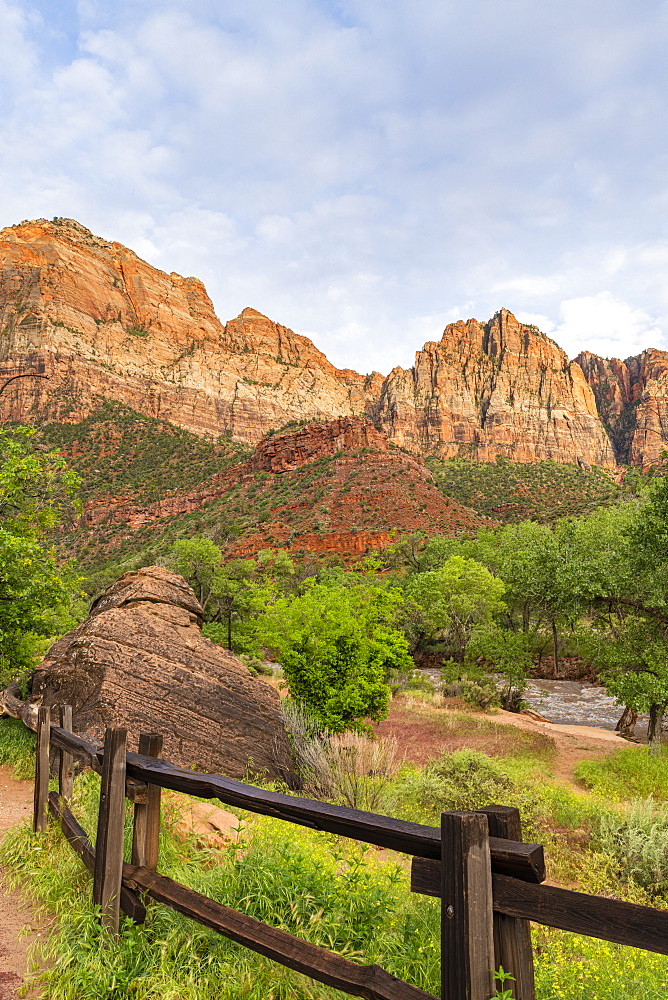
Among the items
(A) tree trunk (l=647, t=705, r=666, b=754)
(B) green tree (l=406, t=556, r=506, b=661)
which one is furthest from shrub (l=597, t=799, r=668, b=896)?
(B) green tree (l=406, t=556, r=506, b=661)

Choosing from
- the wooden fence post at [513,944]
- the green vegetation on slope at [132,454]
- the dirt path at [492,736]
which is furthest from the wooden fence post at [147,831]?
the green vegetation on slope at [132,454]

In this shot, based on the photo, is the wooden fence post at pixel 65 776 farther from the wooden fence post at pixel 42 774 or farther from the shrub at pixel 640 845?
the shrub at pixel 640 845

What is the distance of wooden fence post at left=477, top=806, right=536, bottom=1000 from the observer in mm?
1985

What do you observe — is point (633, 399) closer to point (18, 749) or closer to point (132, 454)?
point (132, 454)

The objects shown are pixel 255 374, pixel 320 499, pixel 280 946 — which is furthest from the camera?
pixel 255 374

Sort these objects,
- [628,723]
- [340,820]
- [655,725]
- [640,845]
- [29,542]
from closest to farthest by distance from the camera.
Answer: [340,820]
[640,845]
[29,542]
[655,725]
[628,723]

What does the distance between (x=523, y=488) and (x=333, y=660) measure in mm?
81608

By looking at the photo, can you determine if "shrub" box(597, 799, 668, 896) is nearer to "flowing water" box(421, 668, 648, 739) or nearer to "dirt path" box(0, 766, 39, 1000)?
"dirt path" box(0, 766, 39, 1000)

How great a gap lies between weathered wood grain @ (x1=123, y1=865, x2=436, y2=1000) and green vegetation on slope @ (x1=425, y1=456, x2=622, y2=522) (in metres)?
66.9

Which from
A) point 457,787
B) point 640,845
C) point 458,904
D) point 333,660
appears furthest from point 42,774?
point 640,845

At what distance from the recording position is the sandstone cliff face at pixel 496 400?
489 ft

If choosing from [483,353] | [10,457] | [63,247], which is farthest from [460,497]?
[63,247]

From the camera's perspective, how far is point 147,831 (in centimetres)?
361

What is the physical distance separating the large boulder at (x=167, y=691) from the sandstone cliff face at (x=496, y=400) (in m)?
135
